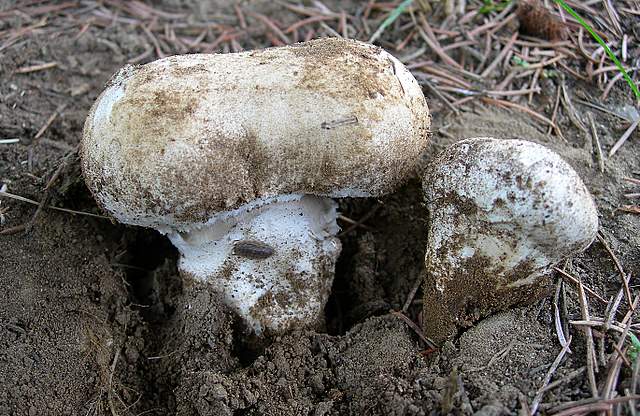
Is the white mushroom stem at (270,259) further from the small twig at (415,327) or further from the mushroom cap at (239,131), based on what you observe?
the small twig at (415,327)

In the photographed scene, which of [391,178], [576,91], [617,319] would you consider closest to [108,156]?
[391,178]

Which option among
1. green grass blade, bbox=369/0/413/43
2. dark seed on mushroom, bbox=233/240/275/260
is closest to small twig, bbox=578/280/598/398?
dark seed on mushroom, bbox=233/240/275/260

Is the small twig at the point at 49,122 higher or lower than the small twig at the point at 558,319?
lower

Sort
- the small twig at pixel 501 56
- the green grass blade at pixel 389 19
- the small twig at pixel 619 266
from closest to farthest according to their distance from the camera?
the small twig at pixel 619 266
the small twig at pixel 501 56
the green grass blade at pixel 389 19

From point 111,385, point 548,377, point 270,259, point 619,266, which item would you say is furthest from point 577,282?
point 111,385

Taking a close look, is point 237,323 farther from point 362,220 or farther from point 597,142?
point 597,142

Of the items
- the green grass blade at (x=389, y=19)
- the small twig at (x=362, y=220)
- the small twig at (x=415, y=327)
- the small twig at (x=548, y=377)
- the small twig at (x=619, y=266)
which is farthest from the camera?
the green grass blade at (x=389, y=19)

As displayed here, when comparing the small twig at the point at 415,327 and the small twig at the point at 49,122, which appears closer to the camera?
the small twig at the point at 415,327

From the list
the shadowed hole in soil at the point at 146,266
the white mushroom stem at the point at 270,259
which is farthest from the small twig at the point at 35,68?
the white mushroom stem at the point at 270,259
